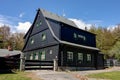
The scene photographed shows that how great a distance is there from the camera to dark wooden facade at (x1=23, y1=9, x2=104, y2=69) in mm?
29141

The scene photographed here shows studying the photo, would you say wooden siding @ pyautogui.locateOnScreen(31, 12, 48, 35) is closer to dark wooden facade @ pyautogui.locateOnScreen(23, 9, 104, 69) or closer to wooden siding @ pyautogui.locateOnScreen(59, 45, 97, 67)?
dark wooden facade @ pyautogui.locateOnScreen(23, 9, 104, 69)

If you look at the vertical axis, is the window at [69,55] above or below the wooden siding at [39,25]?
below

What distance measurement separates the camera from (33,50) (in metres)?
35.5

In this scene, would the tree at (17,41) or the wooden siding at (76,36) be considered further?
the tree at (17,41)

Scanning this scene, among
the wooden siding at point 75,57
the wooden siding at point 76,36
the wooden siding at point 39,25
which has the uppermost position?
the wooden siding at point 39,25

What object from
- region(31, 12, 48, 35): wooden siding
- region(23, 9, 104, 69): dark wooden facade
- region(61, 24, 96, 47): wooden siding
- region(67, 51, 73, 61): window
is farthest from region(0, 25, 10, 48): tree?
region(67, 51, 73, 61): window

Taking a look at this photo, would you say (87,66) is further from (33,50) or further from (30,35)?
(30,35)

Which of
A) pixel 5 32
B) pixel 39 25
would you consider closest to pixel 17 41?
pixel 5 32

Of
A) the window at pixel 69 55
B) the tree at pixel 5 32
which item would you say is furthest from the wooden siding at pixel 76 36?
the tree at pixel 5 32

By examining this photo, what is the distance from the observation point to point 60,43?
27906 millimetres

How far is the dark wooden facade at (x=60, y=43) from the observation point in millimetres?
29141

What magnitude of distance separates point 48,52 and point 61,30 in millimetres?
4258

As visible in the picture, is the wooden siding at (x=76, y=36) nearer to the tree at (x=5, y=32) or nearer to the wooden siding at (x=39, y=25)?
the wooden siding at (x=39, y=25)

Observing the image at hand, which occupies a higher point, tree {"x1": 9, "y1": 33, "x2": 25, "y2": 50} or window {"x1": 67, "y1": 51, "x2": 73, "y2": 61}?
tree {"x1": 9, "y1": 33, "x2": 25, "y2": 50}
